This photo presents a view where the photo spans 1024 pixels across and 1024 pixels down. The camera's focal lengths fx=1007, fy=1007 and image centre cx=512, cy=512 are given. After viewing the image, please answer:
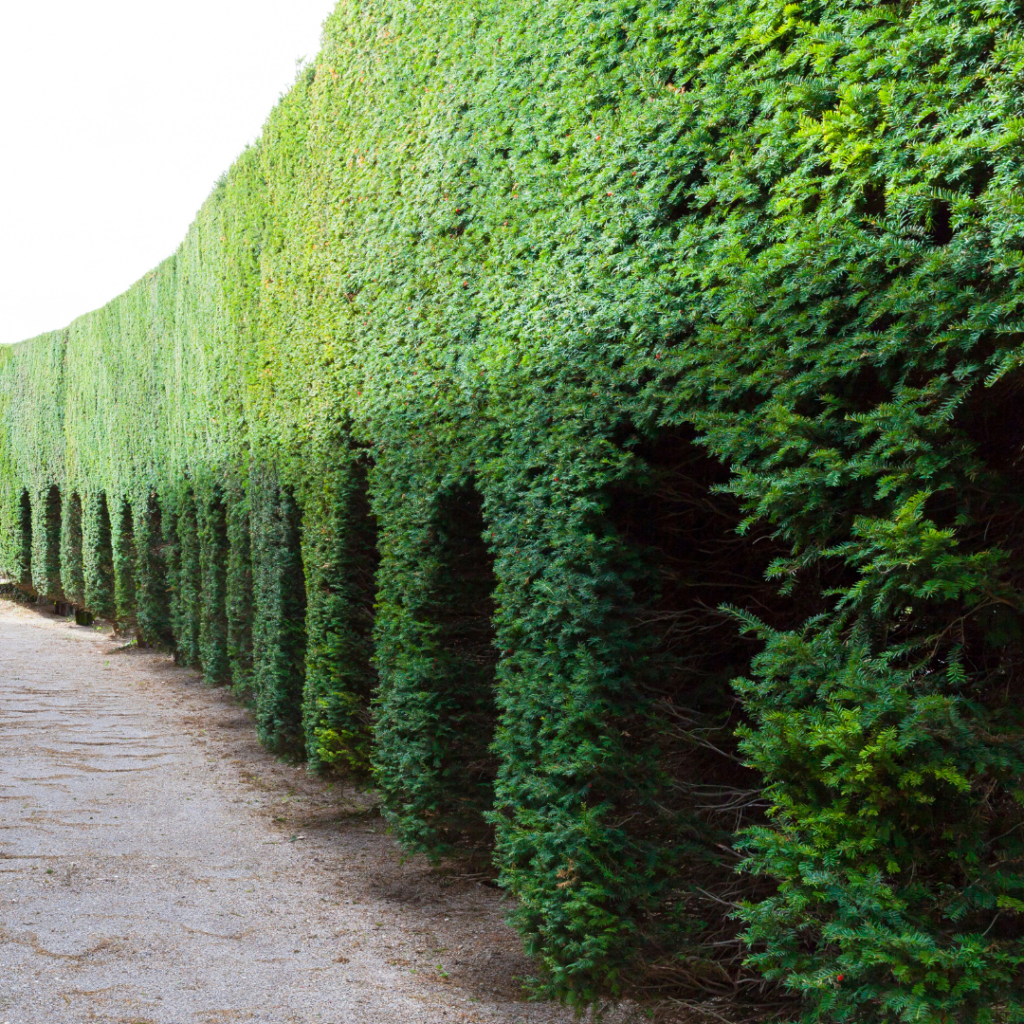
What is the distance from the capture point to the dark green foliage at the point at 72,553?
2323 cm

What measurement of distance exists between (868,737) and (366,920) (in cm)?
408

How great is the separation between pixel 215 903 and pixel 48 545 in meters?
21.6

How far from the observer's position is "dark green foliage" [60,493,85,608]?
2323 cm

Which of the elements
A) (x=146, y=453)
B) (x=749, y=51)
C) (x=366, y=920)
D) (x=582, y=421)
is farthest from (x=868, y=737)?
(x=146, y=453)

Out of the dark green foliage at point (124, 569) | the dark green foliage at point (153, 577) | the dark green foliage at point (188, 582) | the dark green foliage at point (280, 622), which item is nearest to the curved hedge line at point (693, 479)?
the dark green foliage at point (280, 622)

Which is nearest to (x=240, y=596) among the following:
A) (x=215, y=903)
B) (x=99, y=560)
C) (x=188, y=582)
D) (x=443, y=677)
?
(x=188, y=582)

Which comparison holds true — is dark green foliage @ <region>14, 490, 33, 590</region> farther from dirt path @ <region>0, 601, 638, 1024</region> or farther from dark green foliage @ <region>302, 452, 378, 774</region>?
dark green foliage @ <region>302, 452, 378, 774</region>

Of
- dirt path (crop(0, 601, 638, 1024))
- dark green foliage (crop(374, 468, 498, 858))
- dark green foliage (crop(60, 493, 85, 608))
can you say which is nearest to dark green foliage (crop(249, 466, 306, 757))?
dirt path (crop(0, 601, 638, 1024))

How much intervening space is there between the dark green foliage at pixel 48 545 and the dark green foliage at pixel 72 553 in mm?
1075

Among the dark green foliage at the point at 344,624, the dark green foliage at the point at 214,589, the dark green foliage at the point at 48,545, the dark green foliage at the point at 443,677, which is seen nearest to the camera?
the dark green foliage at the point at 443,677

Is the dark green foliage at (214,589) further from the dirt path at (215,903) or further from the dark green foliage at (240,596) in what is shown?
the dirt path at (215,903)

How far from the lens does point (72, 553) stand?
23.6 meters

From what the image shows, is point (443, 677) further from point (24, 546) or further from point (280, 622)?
point (24, 546)

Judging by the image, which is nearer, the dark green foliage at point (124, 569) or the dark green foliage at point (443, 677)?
the dark green foliage at point (443, 677)
